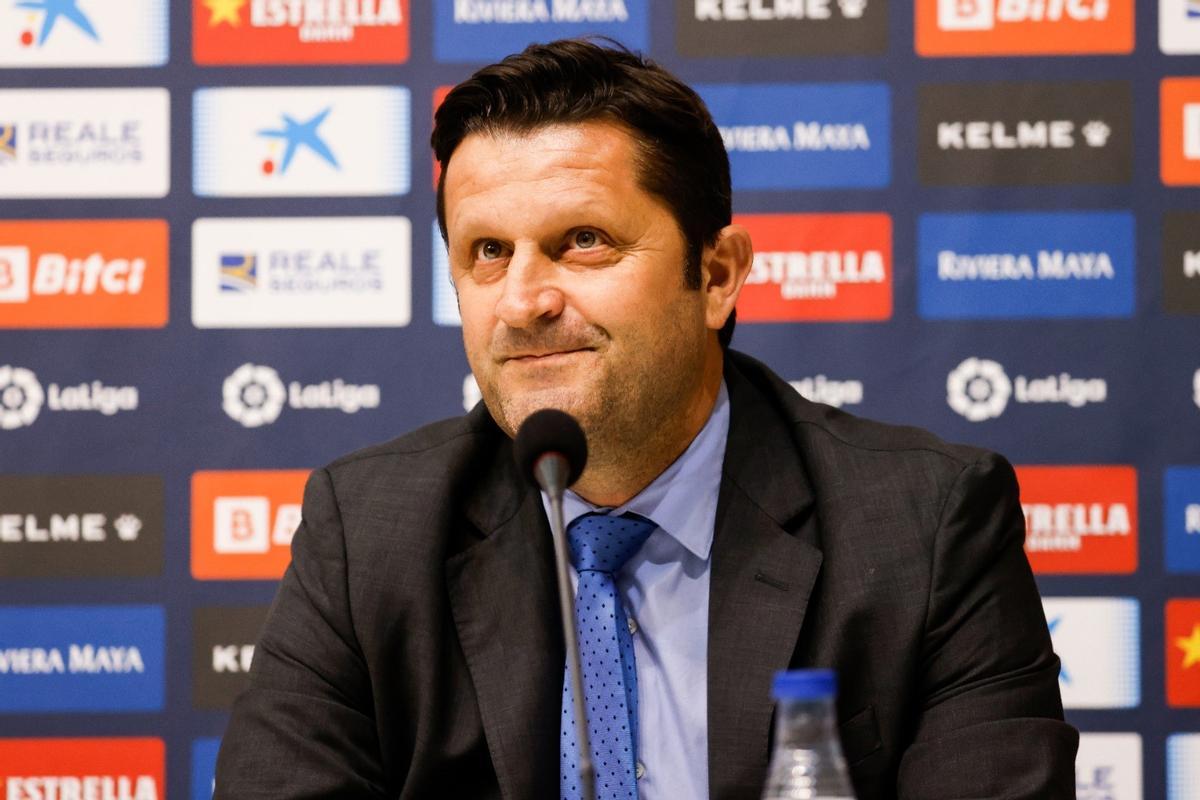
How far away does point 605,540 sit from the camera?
1793 mm

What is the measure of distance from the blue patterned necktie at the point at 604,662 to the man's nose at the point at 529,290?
0.33 m

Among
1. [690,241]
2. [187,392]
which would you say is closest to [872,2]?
[690,241]

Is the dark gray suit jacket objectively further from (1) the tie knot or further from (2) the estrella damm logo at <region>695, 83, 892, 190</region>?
(2) the estrella damm logo at <region>695, 83, 892, 190</region>

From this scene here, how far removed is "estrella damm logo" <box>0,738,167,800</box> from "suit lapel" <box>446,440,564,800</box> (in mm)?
1334

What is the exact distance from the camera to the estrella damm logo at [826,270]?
8.95ft

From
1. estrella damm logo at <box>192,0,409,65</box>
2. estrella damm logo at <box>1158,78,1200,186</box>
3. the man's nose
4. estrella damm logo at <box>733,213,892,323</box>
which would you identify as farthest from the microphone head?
estrella damm logo at <box>1158,78,1200,186</box>

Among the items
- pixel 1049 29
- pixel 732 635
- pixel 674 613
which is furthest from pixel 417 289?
pixel 1049 29

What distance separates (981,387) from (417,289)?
1.25 m

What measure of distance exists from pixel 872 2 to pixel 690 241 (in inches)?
45.9

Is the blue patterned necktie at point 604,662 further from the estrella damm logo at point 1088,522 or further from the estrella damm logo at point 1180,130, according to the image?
the estrella damm logo at point 1180,130

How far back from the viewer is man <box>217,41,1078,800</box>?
65.0 inches

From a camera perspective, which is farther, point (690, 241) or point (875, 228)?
point (875, 228)

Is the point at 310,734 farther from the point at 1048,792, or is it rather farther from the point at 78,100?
the point at 78,100

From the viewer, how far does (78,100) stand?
2795mm
